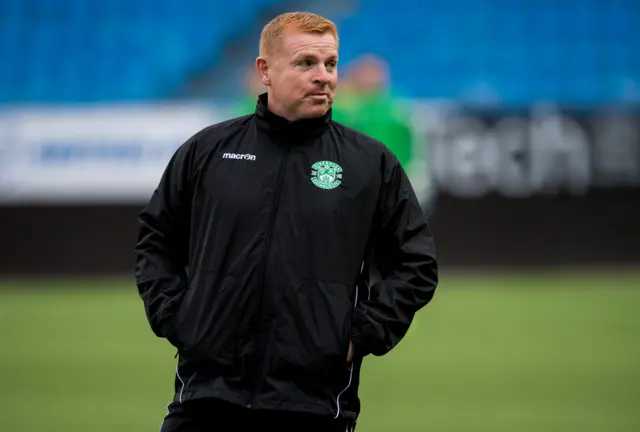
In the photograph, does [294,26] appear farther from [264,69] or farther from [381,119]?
[381,119]

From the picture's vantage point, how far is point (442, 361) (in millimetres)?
10266

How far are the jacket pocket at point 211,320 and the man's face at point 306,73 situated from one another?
0.59 meters

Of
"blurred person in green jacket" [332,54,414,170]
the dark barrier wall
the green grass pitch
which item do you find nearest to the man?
the green grass pitch

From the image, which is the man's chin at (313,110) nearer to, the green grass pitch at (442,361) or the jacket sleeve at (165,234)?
the jacket sleeve at (165,234)

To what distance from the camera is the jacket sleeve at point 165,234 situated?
361 cm

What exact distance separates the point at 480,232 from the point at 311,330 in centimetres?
1180

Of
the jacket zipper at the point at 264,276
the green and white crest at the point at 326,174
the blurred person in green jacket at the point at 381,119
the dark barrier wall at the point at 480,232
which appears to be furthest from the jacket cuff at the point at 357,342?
the dark barrier wall at the point at 480,232

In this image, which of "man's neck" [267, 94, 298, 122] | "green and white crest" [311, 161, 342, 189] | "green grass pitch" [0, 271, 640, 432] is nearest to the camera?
"green and white crest" [311, 161, 342, 189]

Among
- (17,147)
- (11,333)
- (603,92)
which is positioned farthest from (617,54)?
(11,333)

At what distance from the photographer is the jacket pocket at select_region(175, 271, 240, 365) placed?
341 centimetres

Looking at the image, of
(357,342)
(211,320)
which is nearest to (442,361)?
(357,342)

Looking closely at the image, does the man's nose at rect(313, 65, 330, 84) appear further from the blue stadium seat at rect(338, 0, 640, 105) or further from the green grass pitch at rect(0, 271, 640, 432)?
the blue stadium seat at rect(338, 0, 640, 105)

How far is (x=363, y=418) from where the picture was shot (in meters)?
8.09

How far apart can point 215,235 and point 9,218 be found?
12311mm
